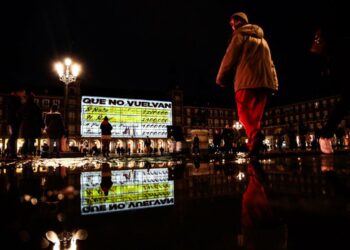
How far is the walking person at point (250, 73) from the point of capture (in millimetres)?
4008

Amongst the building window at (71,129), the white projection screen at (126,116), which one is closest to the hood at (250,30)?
the white projection screen at (126,116)

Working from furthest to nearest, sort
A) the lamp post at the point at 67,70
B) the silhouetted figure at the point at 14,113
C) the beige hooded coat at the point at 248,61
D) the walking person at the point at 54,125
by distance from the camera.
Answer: the lamp post at the point at 67,70, the walking person at the point at 54,125, the silhouetted figure at the point at 14,113, the beige hooded coat at the point at 248,61

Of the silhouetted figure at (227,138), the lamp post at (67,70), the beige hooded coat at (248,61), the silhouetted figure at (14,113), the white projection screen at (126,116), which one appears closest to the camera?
the beige hooded coat at (248,61)

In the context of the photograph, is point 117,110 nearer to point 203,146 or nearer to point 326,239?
point 203,146

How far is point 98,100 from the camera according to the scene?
53.9 metres

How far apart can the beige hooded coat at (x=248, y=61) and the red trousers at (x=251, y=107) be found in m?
0.11

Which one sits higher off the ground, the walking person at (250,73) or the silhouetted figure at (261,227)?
the walking person at (250,73)

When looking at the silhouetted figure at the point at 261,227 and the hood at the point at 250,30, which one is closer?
the silhouetted figure at the point at 261,227

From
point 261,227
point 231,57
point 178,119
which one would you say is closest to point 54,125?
point 231,57

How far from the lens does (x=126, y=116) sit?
56.3m

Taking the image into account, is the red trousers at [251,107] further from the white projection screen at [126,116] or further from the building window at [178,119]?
the building window at [178,119]

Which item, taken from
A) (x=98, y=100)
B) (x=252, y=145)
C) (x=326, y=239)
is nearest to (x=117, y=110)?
(x=98, y=100)

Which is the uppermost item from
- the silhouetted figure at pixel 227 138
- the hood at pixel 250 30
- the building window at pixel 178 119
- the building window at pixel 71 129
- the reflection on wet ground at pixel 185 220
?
the building window at pixel 178 119

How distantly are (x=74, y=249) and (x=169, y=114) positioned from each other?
61.0m
